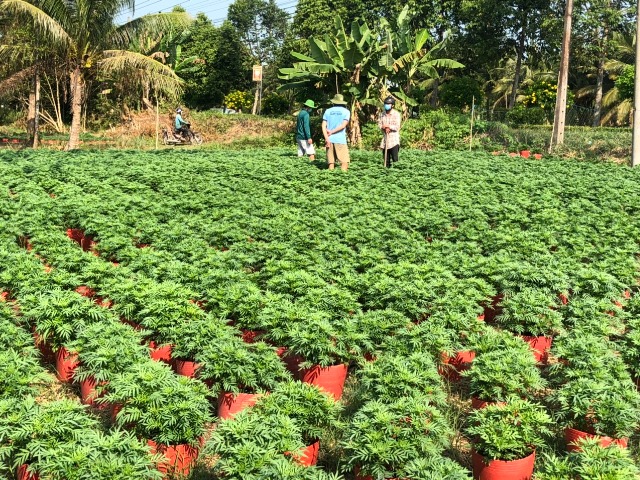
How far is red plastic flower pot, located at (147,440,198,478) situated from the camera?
3725 millimetres

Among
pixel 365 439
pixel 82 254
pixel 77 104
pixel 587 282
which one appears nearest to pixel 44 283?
pixel 82 254

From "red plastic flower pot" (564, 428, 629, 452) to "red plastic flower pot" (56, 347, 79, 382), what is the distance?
3.56 m

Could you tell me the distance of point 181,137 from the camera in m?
27.9

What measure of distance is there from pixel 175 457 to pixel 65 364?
1700mm

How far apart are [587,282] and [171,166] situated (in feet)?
29.6

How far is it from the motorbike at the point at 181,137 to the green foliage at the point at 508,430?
25.3m

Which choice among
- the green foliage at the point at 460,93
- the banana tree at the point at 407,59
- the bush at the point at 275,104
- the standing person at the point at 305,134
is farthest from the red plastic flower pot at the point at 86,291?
the bush at the point at 275,104

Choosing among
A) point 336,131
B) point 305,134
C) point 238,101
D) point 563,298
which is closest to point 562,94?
point 305,134

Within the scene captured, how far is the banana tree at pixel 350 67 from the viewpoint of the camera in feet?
71.1

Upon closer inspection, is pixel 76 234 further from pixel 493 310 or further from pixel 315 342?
pixel 493 310

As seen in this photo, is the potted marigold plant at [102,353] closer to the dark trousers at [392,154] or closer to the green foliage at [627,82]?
the dark trousers at [392,154]

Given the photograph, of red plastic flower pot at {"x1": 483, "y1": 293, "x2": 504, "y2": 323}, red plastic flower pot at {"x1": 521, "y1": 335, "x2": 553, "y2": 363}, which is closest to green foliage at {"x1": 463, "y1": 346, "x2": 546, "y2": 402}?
red plastic flower pot at {"x1": 521, "y1": 335, "x2": 553, "y2": 363}

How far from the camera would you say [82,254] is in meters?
6.55

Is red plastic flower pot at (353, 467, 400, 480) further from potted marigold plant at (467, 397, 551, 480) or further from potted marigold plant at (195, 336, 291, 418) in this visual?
potted marigold plant at (195, 336, 291, 418)
